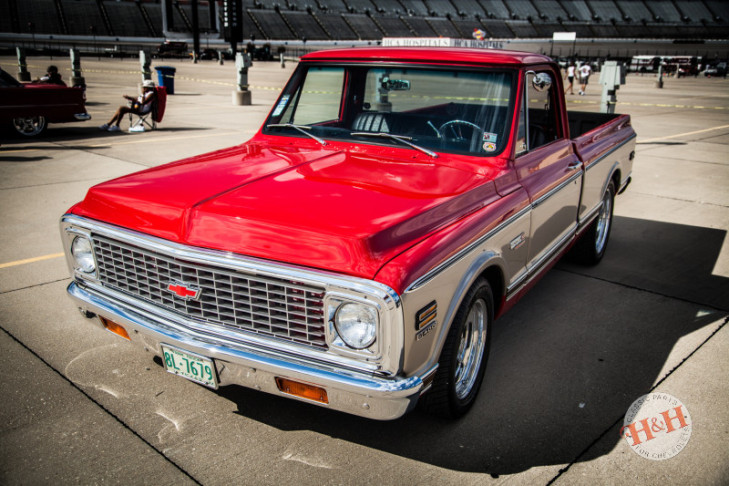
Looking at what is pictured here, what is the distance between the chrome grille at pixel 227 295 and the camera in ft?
8.00

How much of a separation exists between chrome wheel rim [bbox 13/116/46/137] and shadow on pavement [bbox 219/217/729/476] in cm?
Answer: 1038

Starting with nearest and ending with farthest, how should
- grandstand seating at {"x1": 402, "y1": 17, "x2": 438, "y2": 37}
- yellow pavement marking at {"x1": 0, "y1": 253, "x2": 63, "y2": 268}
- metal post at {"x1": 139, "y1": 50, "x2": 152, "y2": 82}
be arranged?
yellow pavement marking at {"x1": 0, "y1": 253, "x2": 63, "y2": 268}, metal post at {"x1": 139, "y1": 50, "x2": 152, "y2": 82}, grandstand seating at {"x1": 402, "y1": 17, "x2": 438, "y2": 37}

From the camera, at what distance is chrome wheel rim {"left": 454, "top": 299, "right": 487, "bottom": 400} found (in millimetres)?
3014

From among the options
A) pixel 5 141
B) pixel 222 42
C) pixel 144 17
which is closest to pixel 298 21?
pixel 222 42

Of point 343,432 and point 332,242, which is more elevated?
point 332,242

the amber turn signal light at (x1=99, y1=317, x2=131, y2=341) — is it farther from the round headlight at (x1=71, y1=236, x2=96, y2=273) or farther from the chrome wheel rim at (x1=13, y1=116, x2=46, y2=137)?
the chrome wheel rim at (x1=13, y1=116, x2=46, y2=137)

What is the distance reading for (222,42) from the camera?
265 ft

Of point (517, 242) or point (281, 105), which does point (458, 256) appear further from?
point (281, 105)

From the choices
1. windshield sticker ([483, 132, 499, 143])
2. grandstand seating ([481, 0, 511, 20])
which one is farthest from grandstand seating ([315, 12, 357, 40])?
windshield sticker ([483, 132, 499, 143])

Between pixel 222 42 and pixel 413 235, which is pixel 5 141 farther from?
pixel 222 42

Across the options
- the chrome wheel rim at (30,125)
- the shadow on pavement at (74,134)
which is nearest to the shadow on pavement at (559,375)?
the shadow on pavement at (74,134)

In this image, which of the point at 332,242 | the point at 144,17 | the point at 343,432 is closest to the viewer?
the point at 332,242

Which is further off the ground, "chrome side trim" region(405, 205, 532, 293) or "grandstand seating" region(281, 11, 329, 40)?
"grandstand seating" region(281, 11, 329, 40)

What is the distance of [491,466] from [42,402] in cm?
243
